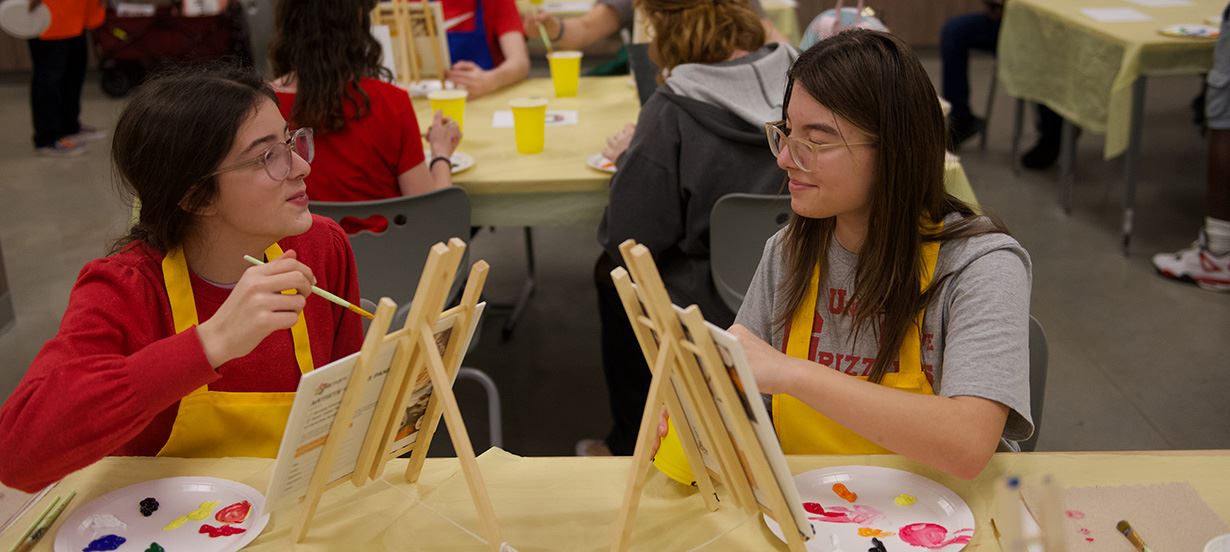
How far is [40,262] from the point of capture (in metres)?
4.57

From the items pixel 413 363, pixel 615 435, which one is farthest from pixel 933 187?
pixel 615 435

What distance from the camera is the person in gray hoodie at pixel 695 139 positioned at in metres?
2.50

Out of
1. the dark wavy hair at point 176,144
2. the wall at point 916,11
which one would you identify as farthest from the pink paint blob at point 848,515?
the wall at point 916,11

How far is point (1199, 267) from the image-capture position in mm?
4090

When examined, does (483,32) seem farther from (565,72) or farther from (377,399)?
(377,399)

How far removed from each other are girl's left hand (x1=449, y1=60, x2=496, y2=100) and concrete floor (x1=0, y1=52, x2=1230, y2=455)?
79cm

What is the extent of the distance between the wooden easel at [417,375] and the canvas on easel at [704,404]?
0.18 meters

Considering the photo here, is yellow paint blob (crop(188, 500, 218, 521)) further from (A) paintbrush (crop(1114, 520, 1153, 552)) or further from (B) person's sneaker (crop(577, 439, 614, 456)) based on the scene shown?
(B) person's sneaker (crop(577, 439, 614, 456))

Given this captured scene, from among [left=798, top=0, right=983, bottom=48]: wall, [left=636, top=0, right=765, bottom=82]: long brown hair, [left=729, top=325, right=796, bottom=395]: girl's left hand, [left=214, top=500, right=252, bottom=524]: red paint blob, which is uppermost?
[left=636, top=0, right=765, bottom=82]: long brown hair

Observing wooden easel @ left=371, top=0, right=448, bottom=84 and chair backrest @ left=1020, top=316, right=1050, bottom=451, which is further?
wooden easel @ left=371, top=0, right=448, bottom=84

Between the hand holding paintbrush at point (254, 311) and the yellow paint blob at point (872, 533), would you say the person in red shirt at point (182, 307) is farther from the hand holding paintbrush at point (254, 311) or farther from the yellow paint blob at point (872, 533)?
the yellow paint blob at point (872, 533)

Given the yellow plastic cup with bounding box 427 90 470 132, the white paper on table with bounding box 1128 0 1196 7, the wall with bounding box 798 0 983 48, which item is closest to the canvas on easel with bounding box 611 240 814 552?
the yellow plastic cup with bounding box 427 90 470 132

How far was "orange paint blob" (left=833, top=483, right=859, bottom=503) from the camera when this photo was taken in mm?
1449

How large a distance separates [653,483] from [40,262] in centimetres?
384
